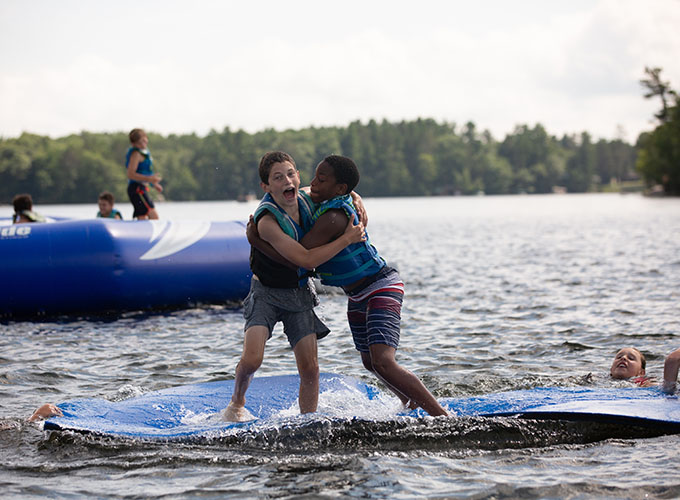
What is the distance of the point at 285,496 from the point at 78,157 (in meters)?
107

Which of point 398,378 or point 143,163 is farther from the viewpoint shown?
point 143,163

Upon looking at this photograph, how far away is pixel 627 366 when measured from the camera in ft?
21.9

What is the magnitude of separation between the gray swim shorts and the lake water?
571 mm

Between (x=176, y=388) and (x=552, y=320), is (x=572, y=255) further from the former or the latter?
(x=176, y=388)

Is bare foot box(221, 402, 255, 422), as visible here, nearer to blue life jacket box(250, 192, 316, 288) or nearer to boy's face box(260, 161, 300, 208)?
blue life jacket box(250, 192, 316, 288)

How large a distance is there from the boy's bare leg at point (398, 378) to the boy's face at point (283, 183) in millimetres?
1032

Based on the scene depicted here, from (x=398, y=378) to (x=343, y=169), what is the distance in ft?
4.32

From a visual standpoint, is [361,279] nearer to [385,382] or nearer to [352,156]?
[385,382]

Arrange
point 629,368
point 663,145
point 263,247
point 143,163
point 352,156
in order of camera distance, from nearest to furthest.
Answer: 1. point 263,247
2. point 629,368
3. point 143,163
4. point 663,145
5. point 352,156

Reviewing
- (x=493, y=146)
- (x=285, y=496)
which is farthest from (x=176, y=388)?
(x=493, y=146)

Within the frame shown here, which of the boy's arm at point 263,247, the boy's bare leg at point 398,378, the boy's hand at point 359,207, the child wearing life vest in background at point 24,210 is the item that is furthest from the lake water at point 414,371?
the child wearing life vest in background at point 24,210

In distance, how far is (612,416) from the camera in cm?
505

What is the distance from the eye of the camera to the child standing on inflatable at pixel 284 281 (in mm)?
4773

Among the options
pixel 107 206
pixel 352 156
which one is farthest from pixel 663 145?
pixel 107 206
